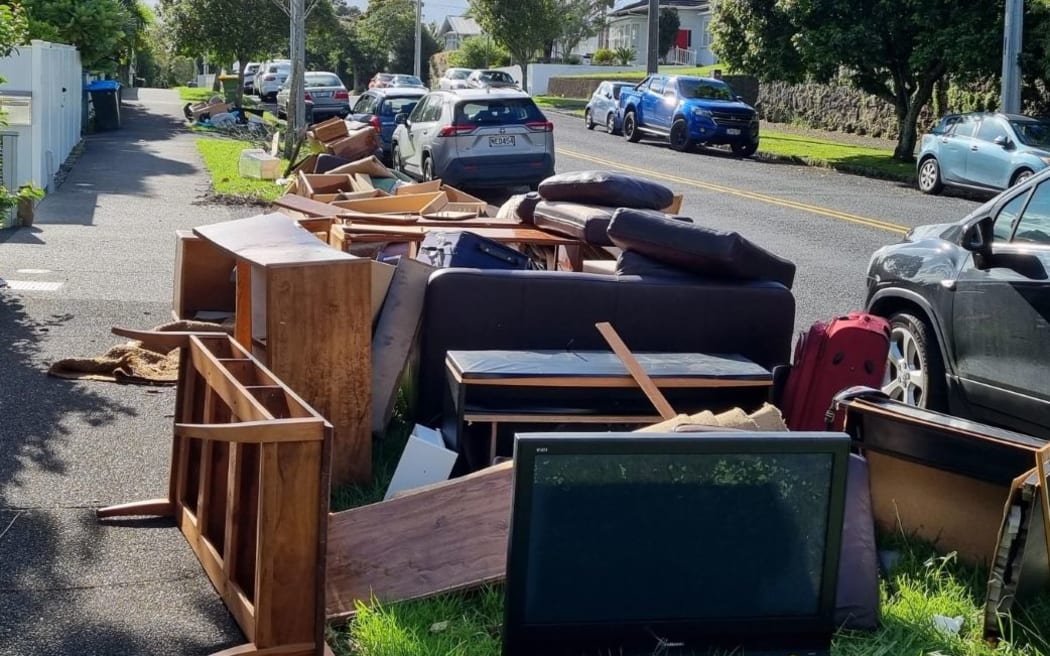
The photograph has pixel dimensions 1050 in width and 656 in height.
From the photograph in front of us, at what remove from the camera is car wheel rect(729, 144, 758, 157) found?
3127 cm

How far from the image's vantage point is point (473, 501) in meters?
5.01

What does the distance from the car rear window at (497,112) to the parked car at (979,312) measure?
1249 centimetres

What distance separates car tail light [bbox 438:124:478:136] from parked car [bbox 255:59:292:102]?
33449 mm

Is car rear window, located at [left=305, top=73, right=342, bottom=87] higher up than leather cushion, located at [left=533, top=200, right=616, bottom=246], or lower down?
higher up

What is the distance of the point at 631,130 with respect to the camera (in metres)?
35.1

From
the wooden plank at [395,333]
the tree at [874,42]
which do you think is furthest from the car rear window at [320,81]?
the wooden plank at [395,333]

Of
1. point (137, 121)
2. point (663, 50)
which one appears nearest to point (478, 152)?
point (137, 121)

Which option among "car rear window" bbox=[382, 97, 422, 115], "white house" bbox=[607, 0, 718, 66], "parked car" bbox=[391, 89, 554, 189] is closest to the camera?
"parked car" bbox=[391, 89, 554, 189]

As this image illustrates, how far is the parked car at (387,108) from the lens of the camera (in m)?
25.0

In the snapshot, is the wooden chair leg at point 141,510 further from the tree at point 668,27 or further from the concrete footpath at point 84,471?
the tree at point 668,27

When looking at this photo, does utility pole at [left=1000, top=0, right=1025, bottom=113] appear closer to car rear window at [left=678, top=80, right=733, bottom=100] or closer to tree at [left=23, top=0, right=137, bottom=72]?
car rear window at [left=678, top=80, right=733, bottom=100]

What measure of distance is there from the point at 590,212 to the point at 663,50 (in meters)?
71.0

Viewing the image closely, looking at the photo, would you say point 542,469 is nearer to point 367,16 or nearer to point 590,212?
point 590,212

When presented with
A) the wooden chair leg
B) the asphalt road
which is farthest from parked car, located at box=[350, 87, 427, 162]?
the wooden chair leg
